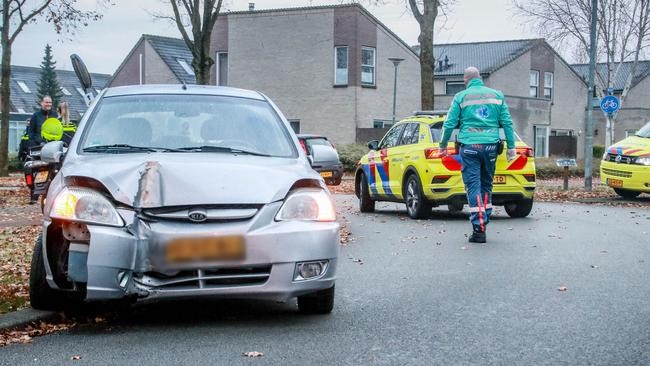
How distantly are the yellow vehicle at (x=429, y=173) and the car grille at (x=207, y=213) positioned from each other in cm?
780

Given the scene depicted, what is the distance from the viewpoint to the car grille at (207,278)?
559 cm

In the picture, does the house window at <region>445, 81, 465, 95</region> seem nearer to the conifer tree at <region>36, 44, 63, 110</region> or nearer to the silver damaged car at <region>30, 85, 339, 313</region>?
the conifer tree at <region>36, 44, 63, 110</region>

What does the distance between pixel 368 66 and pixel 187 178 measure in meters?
37.4

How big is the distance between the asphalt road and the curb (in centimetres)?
27

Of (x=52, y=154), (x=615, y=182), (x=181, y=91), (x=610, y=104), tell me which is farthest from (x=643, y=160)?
(x=52, y=154)

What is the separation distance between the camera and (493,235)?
38.9 ft

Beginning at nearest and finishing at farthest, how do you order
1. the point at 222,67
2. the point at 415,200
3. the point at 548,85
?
the point at 415,200 < the point at 222,67 < the point at 548,85

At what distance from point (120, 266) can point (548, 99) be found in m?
48.5

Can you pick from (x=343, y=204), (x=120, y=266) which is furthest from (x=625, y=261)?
(x=343, y=204)

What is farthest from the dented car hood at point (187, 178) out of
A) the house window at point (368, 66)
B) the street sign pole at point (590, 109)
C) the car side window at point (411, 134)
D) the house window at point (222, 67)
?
the house window at point (222, 67)

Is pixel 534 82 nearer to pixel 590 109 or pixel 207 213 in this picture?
pixel 590 109

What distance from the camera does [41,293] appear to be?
6.21 metres

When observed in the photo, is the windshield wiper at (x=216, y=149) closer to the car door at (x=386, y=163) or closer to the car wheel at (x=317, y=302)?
the car wheel at (x=317, y=302)

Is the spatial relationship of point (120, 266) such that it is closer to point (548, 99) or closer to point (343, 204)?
point (343, 204)
